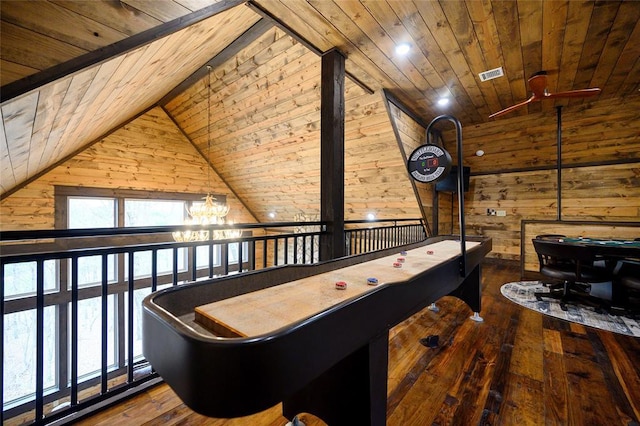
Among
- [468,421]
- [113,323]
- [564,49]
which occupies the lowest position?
[113,323]

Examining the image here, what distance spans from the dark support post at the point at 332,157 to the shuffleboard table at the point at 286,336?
3.23 feet

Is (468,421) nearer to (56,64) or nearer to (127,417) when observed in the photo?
(127,417)

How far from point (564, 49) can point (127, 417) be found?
453 cm

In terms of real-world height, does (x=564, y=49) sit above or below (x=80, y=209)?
above

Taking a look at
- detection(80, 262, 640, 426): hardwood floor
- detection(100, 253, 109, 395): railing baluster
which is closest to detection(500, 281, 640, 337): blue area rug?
detection(80, 262, 640, 426): hardwood floor

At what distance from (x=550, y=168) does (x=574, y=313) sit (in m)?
3.13

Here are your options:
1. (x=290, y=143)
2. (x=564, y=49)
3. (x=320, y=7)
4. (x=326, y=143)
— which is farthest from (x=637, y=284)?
(x=290, y=143)

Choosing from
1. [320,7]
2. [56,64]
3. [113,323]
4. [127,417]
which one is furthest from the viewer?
[113,323]

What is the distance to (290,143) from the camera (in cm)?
491

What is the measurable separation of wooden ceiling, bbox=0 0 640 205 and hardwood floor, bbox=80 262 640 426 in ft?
6.30

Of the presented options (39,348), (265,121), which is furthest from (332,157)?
(265,121)

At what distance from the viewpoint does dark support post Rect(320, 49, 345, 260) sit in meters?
2.62

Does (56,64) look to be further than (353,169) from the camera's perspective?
No

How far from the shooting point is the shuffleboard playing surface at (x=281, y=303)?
2.69 ft
